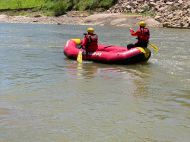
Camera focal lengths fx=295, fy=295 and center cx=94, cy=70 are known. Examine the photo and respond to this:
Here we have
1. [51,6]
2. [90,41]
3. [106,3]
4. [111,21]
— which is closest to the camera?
[90,41]

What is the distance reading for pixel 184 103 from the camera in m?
4.81

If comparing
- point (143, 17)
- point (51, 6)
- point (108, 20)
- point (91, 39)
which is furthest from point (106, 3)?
point (91, 39)

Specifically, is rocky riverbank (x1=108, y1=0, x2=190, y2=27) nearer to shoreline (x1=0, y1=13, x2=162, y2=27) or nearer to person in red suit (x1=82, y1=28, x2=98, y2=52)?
shoreline (x1=0, y1=13, x2=162, y2=27)

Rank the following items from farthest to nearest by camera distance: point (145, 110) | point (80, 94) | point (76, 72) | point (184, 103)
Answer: point (76, 72), point (80, 94), point (184, 103), point (145, 110)

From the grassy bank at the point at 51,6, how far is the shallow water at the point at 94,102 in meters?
31.0

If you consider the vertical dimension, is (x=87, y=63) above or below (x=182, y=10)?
below

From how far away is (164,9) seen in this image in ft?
95.8

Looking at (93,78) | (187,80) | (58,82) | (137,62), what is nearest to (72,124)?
(58,82)

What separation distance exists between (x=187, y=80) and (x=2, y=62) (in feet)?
17.4

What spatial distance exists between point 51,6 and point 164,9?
19.2 metres

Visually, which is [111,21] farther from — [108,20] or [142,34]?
[142,34]

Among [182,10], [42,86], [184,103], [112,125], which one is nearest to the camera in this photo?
[112,125]

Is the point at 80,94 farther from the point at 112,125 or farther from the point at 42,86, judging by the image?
the point at 112,125

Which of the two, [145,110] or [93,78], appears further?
[93,78]
